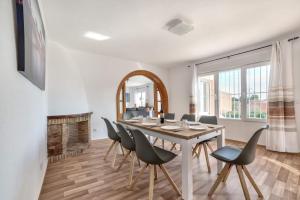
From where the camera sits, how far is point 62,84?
325 cm

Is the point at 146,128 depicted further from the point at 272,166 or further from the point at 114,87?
the point at 114,87

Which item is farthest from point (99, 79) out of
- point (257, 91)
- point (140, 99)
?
point (140, 99)

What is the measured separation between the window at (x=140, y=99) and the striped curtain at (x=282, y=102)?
7.71m

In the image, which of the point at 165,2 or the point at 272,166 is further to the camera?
the point at 272,166

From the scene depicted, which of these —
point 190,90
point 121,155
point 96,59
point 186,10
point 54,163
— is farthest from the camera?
point 190,90

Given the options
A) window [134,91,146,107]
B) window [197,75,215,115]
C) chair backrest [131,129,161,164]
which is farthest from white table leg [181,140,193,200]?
window [134,91,146,107]

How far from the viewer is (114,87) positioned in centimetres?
456

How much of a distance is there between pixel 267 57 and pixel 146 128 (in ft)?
11.1

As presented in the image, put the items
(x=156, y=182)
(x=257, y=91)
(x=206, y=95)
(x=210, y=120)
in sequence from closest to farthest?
(x=156, y=182)
(x=210, y=120)
(x=257, y=91)
(x=206, y=95)

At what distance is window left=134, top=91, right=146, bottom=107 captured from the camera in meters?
10.4

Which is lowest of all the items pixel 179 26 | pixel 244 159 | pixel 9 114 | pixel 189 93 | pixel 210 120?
pixel 244 159

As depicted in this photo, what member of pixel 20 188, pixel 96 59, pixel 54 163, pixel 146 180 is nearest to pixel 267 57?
pixel 146 180

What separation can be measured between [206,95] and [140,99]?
21.4 feet

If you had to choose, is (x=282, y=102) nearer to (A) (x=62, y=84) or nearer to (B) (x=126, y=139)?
(B) (x=126, y=139)
